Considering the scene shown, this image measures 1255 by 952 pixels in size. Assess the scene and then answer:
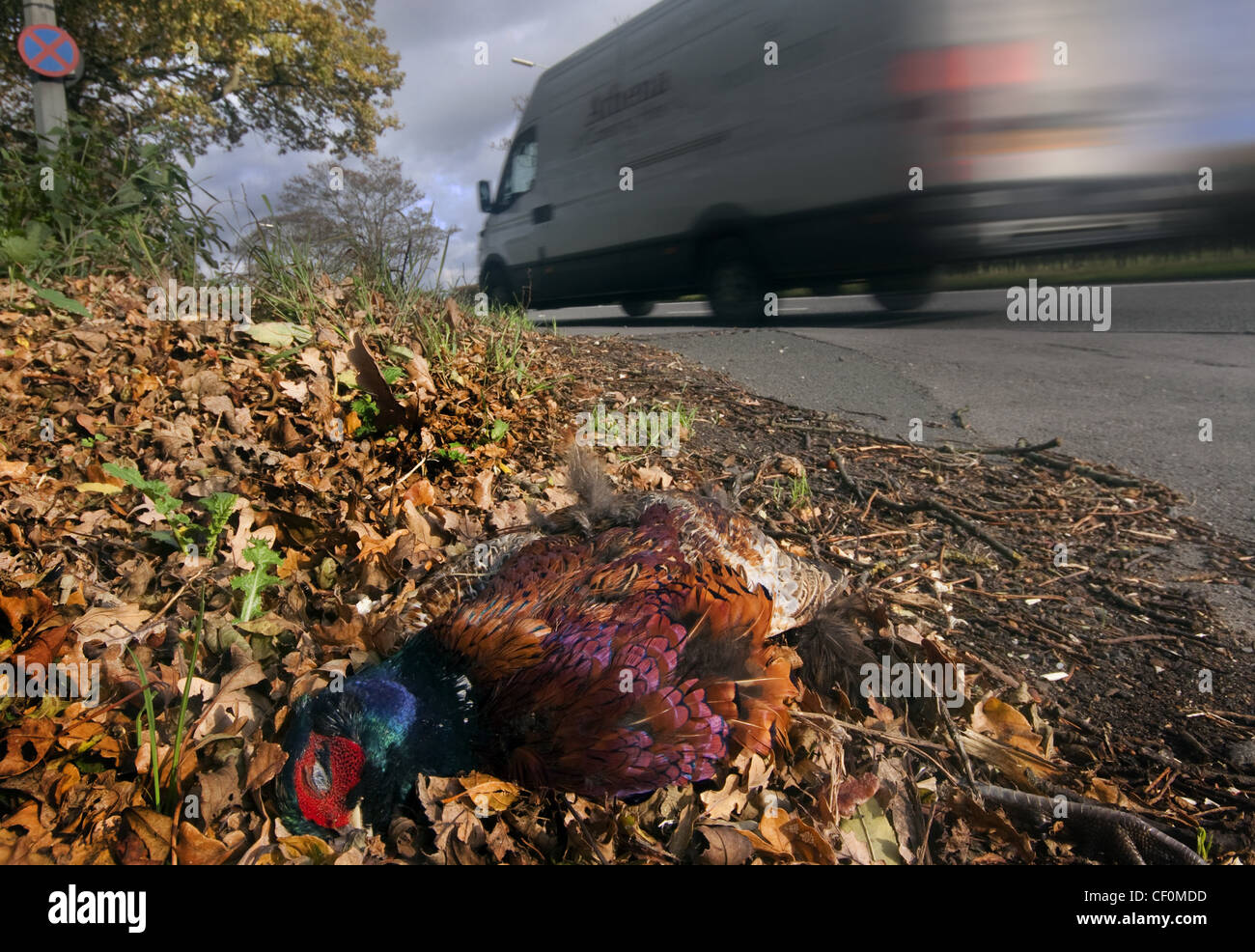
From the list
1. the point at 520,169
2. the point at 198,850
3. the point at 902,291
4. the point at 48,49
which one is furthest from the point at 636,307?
the point at 48,49

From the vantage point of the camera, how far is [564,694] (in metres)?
1.39

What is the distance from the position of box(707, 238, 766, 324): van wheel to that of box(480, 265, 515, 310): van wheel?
1.59 m

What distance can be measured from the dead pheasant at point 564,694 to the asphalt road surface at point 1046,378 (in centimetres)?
110

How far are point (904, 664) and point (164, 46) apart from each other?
3955 millimetres

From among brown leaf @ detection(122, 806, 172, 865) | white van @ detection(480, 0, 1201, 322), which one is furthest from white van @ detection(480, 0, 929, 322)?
brown leaf @ detection(122, 806, 172, 865)

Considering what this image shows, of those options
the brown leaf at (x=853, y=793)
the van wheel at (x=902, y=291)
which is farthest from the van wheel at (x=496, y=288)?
the brown leaf at (x=853, y=793)

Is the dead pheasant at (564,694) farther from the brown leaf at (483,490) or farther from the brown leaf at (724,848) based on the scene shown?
the brown leaf at (483,490)

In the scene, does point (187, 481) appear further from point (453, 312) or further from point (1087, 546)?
point (1087, 546)

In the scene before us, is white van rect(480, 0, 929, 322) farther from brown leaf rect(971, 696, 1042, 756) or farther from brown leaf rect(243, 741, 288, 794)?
brown leaf rect(243, 741, 288, 794)

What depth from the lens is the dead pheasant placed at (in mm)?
1369

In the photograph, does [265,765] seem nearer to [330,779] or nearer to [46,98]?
[330,779]

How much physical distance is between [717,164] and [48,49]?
141 inches

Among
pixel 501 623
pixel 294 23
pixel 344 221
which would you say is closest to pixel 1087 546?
pixel 501 623

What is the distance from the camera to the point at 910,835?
1458mm
